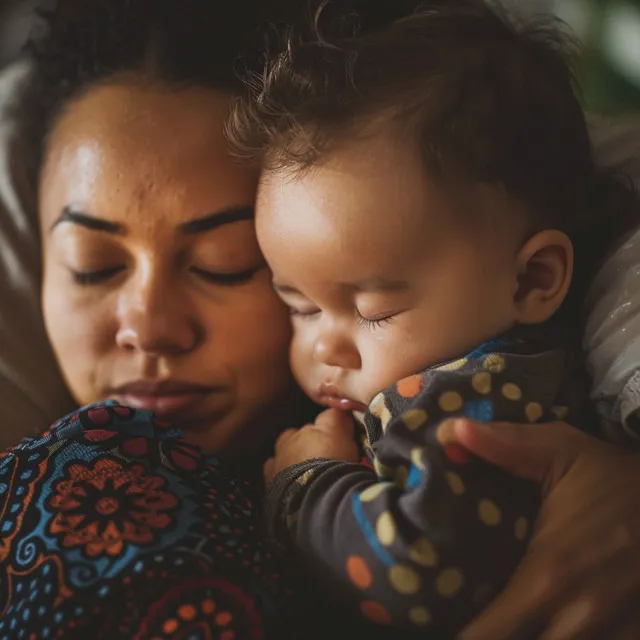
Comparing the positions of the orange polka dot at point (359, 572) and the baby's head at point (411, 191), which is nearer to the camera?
the orange polka dot at point (359, 572)

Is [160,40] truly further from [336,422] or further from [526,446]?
[526,446]

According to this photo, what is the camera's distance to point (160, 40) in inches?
40.9

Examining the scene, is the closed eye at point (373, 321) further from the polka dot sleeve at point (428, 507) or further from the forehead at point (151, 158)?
the forehead at point (151, 158)

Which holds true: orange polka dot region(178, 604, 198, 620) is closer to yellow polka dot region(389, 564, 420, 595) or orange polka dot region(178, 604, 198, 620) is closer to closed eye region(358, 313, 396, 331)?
yellow polka dot region(389, 564, 420, 595)

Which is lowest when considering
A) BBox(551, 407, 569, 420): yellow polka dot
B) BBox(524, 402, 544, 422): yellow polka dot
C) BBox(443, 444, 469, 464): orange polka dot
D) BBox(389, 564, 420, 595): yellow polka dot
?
BBox(389, 564, 420, 595): yellow polka dot

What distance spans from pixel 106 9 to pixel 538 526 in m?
0.85

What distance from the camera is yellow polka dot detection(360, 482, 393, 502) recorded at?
2.43 ft

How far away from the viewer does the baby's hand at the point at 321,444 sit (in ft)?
2.98

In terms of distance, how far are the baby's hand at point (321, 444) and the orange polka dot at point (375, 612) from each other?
0.65 feet

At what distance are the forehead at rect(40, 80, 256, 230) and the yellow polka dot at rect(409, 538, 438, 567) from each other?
18.5 inches

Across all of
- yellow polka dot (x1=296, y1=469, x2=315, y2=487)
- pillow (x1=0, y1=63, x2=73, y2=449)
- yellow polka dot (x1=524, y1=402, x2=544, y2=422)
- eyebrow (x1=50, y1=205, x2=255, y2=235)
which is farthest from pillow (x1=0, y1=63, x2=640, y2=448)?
yellow polka dot (x1=296, y1=469, x2=315, y2=487)

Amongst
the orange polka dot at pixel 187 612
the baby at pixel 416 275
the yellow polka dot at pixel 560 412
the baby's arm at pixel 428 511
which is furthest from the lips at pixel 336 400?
the orange polka dot at pixel 187 612

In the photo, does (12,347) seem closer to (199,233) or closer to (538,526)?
(199,233)

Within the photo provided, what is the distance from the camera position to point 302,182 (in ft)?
2.84
